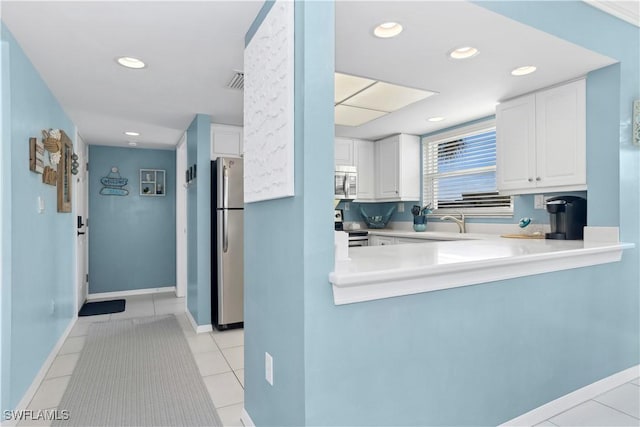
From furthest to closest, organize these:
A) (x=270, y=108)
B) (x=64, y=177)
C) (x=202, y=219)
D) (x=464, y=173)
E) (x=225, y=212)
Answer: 1. (x=464, y=173)
2. (x=202, y=219)
3. (x=225, y=212)
4. (x=64, y=177)
5. (x=270, y=108)

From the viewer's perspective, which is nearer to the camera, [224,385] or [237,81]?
[224,385]

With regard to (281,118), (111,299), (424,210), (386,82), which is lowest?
(111,299)

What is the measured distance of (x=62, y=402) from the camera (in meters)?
2.34

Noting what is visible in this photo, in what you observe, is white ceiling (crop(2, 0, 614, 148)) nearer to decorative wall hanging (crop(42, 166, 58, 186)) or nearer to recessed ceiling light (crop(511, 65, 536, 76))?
recessed ceiling light (crop(511, 65, 536, 76))

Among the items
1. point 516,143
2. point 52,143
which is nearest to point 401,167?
point 516,143

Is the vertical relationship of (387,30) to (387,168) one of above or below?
above

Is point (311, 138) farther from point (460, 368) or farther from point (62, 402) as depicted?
point (62, 402)

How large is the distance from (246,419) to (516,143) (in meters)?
2.88

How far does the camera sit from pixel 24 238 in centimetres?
229

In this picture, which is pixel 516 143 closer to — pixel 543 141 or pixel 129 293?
pixel 543 141

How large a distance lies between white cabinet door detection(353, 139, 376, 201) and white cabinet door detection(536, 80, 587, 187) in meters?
2.33

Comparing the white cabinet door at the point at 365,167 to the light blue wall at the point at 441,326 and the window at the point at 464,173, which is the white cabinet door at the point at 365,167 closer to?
the window at the point at 464,173

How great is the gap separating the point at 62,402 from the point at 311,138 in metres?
2.31

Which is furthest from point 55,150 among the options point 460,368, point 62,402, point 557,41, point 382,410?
point 557,41
